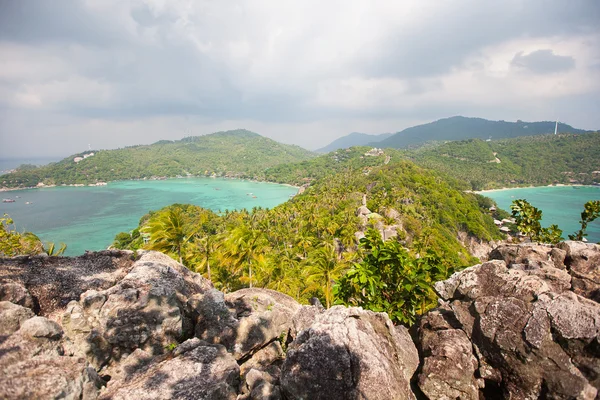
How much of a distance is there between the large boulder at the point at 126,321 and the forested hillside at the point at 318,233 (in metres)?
7.25

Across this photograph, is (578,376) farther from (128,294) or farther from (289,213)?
(289,213)

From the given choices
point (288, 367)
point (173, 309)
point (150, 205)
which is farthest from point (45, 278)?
point (150, 205)

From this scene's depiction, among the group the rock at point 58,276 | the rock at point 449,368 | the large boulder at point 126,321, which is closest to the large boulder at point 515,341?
the rock at point 449,368

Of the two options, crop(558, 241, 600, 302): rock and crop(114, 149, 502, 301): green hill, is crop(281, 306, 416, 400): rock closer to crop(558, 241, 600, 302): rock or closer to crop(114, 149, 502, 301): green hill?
crop(114, 149, 502, 301): green hill

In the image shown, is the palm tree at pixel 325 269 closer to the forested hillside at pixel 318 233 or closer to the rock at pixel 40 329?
the forested hillside at pixel 318 233

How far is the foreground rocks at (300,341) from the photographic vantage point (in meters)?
5.88

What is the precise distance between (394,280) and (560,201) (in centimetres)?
19320

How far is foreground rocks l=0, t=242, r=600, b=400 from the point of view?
5883mm

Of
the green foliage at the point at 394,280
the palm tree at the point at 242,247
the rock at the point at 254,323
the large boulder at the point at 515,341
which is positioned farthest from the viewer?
the palm tree at the point at 242,247

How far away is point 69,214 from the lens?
12769cm

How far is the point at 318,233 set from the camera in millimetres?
61781

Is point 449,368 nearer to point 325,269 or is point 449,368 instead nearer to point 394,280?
point 394,280

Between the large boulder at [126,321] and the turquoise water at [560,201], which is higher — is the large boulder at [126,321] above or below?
above

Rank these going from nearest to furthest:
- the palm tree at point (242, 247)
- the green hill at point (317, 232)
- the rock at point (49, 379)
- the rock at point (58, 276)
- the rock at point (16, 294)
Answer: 1. the rock at point (49, 379)
2. the rock at point (16, 294)
3. the rock at point (58, 276)
4. the palm tree at point (242, 247)
5. the green hill at point (317, 232)
